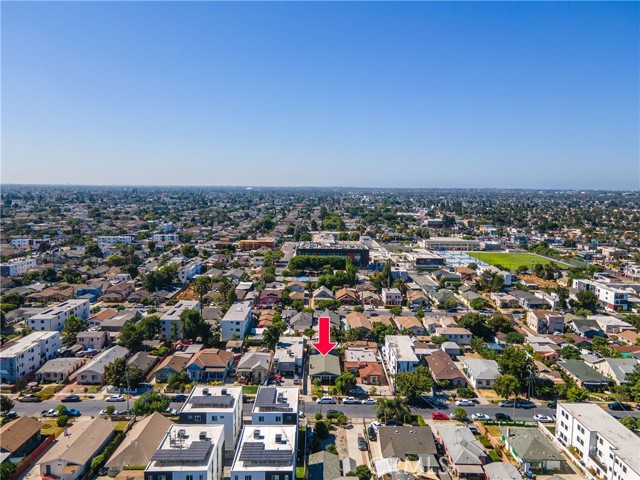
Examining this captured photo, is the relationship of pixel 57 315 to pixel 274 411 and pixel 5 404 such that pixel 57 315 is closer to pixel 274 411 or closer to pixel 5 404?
pixel 5 404

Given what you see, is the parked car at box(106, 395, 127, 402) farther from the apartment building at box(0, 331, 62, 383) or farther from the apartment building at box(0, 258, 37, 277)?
the apartment building at box(0, 258, 37, 277)

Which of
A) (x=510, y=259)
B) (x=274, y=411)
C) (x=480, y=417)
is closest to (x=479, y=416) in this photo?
(x=480, y=417)

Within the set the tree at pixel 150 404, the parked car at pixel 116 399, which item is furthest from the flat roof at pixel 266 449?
the parked car at pixel 116 399

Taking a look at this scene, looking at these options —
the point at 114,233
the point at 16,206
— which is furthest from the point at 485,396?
the point at 16,206

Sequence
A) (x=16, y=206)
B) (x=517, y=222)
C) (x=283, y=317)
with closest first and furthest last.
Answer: (x=283, y=317)
(x=517, y=222)
(x=16, y=206)

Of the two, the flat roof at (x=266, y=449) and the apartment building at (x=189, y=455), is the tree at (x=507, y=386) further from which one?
the apartment building at (x=189, y=455)

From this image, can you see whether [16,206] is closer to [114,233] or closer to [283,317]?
[114,233]
